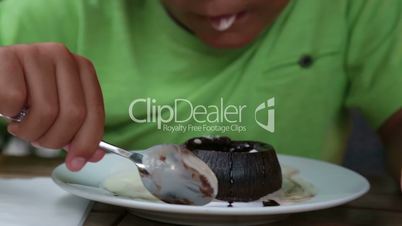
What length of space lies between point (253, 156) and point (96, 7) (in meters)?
0.33

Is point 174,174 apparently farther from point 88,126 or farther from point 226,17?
point 226,17

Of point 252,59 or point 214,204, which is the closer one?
point 214,204

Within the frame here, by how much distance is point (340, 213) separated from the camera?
0.43 metres

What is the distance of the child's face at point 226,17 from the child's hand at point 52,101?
0.71 feet

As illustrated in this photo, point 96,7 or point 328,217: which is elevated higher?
point 96,7

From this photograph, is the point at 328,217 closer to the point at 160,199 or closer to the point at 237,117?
the point at 160,199

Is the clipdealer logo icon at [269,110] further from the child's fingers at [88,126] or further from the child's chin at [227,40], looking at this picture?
the child's fingers at [88,126]

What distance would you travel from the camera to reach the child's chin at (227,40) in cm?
65

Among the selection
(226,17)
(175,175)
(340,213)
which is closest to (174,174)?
(175,175)

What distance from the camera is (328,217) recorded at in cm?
42

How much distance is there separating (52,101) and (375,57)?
1.34 feet

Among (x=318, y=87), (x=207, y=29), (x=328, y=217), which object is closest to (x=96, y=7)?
(x=207, y=29)

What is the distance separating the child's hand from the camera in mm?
404

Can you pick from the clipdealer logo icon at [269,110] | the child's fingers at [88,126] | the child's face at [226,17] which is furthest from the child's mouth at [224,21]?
the child's fingers at [88,126]
